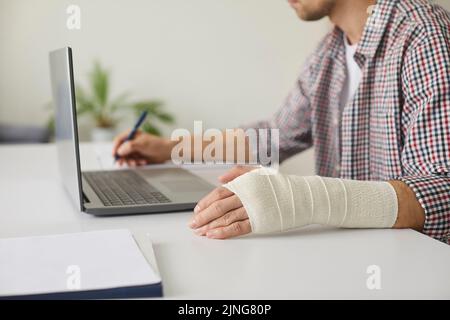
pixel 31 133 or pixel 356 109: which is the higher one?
pixel 356 109

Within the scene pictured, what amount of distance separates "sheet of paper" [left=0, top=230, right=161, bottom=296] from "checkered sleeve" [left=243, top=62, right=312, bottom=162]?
0.97m

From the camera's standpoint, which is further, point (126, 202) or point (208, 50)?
point (208, 50)

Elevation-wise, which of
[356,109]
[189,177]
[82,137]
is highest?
[356,109]

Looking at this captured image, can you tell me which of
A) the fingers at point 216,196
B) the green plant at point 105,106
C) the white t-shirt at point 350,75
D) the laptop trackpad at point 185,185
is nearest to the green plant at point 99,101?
the green plant at point 105,106

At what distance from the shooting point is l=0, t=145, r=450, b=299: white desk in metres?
0.63

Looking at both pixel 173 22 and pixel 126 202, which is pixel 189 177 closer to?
pixel 126 202

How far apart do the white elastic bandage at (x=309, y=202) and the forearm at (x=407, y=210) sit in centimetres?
1

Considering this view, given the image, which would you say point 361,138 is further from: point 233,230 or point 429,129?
point 233,230

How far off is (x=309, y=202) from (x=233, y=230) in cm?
11

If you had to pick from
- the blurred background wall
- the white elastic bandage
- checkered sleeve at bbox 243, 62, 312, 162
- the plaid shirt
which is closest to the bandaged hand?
the white elastic bandage

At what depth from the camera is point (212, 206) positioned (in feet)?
2.74

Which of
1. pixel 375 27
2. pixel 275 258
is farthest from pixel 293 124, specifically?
pixel 275 258

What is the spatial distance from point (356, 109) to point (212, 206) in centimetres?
62

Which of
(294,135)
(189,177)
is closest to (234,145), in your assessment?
(294,135)
